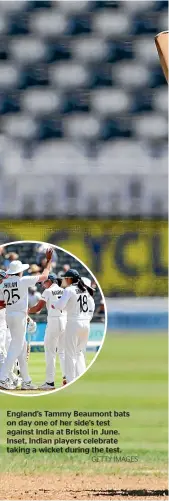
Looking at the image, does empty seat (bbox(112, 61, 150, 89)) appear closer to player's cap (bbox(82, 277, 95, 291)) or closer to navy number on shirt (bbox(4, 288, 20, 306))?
player's cap (bbox(82, 277, 95, 291))

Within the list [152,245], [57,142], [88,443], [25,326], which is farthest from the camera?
[152,245]

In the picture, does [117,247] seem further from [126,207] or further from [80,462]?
[80,462]

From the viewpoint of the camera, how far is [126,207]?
16.0 ft

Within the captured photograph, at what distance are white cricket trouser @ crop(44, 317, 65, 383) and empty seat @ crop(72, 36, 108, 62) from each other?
3.79 meters

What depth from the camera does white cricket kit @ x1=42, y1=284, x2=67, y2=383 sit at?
1535mm

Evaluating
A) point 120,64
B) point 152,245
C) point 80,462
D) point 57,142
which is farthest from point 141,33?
point 80,462

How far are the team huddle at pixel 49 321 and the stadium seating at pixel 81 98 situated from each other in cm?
322

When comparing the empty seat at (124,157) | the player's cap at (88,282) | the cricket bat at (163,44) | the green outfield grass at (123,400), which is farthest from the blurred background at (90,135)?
the cricket bat at (163,44)

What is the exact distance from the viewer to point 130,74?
5.12 metres

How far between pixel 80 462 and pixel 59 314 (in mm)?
499

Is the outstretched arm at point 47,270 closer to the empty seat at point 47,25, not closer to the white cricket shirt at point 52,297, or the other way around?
the white cricket shirt at point 52,297

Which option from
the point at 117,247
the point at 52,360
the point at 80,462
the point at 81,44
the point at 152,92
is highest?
the point at 81,44

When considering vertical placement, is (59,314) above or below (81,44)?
below

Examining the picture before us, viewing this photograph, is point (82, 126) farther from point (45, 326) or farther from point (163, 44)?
point (163, 44)
